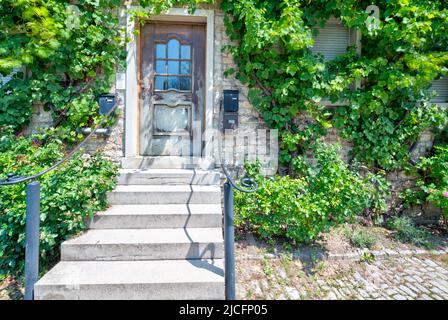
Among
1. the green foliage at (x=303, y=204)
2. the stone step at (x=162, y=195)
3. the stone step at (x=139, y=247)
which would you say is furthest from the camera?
the stone step at (x=162, y=195)

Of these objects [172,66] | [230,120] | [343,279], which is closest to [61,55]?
[172,66]

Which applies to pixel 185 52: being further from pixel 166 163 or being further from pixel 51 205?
pixel 51 205

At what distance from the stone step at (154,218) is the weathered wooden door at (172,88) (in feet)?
4.14

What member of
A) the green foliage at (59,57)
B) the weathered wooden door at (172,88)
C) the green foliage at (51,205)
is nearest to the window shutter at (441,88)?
the weathered wooden door at (172,88)

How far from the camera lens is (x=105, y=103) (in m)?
3.47

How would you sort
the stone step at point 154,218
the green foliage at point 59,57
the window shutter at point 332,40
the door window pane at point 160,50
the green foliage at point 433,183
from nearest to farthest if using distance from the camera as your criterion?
the stone step at point 154,218, the green foliage at point 59,57, the green foliage at point 433,183, the door window pane at point 160,50, the window shutter at point 332,40

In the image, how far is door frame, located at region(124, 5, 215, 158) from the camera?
3.56m

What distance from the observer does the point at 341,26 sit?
397 centimetres

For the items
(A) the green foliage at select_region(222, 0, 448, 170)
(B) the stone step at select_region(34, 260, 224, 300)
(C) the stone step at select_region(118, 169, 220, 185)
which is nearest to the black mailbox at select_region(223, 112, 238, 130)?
(A) the green foliage at select_region(222, 0, 448, 170)

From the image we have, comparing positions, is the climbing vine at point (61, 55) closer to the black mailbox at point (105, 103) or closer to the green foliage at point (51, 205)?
the black mailbox at point (105, 103)

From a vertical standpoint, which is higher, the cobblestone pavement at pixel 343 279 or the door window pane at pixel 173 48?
the door window pane at pixel 173 48

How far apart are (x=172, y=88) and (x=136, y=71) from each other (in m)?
0.56

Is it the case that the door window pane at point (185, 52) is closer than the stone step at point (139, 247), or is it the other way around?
the stone step at point (139, 247)

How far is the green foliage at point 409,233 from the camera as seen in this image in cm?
333
